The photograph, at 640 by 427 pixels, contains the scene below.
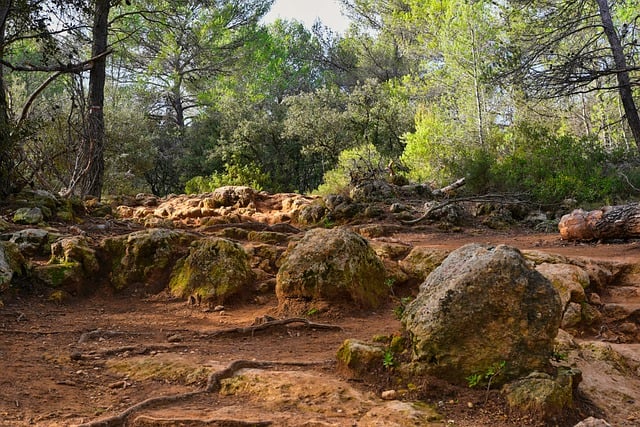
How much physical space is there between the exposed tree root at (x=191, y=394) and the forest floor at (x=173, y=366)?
0.04 metres

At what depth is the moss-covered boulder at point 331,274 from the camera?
18.5 ft

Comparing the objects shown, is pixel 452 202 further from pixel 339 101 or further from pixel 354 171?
pixel 339 101

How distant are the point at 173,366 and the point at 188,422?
100 cm

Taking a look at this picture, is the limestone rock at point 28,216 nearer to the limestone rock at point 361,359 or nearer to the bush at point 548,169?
the limestone rock at point 361,359

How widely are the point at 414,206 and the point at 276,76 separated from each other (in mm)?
20134

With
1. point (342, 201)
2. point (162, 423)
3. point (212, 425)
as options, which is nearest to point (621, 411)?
point (212, 425)

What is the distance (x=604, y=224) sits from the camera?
8500 mm

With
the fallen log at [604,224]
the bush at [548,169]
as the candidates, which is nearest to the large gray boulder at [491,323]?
the fallen log at [604,224]

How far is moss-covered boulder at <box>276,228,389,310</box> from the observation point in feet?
18.5

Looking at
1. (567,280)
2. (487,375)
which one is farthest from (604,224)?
(487,375)

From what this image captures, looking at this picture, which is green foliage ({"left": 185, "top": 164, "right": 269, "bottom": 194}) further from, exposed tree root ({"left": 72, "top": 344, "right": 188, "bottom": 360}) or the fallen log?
exposed tree root ({"left": 72, "top": 344, "right": 188, "bottom": 360})

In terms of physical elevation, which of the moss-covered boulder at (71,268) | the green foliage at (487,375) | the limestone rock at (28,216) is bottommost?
the green foliage at (487,375)

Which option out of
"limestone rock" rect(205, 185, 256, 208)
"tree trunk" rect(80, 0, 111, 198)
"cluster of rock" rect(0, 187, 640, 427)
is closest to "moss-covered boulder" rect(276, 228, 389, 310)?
"cluster of rock" rect(0, 187, 640, 427)

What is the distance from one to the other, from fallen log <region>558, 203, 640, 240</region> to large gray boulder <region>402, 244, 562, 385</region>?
5.76m
